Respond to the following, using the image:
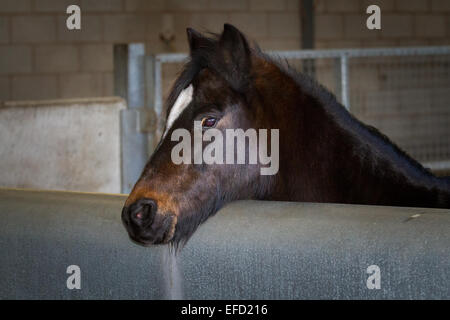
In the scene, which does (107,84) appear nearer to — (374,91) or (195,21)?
(195,21)

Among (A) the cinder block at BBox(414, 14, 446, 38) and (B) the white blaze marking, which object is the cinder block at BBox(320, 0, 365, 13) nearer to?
(A) the cinder block at BBox(414, 14, 446, 38)

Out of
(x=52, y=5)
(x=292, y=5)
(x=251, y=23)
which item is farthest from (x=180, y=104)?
(x=292, y=5)

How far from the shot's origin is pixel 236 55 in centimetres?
219

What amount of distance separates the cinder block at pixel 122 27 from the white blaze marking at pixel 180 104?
198 inches

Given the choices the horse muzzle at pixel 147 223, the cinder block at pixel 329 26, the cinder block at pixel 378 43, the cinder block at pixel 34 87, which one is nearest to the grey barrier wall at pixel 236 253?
the horse muzzle at pixel 147 223

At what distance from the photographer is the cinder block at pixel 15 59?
674 centimetres

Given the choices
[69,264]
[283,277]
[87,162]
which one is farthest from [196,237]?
[87,162]

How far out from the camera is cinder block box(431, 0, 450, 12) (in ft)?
25.2

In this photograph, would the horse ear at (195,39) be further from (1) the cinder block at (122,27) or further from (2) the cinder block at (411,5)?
(2) the cinder block at (411,5)

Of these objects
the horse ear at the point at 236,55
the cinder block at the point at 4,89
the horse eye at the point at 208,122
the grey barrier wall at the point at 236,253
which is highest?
the cinder block at the point at 4,89

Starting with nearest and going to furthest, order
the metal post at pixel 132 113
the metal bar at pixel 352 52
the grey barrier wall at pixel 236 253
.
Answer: the grey barrier wall at pixel 236 253 → the metal post at pixel 132 113 → the metal bar at pixel 352 52
